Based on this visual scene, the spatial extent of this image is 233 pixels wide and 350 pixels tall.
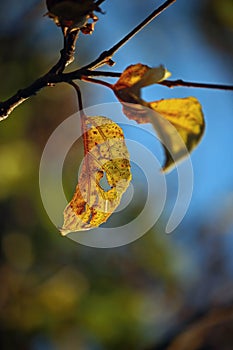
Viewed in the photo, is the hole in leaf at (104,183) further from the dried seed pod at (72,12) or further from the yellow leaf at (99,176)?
the dried seed pod at (72,12)

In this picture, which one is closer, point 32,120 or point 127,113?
point 127,113

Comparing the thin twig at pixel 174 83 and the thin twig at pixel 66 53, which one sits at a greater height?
the thin twig at pixel 66 53

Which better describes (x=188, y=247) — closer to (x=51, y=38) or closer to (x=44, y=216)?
(x=44, y=216)

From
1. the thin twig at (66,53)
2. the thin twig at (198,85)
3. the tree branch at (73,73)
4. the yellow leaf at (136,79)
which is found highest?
the thin twig at (66,53)

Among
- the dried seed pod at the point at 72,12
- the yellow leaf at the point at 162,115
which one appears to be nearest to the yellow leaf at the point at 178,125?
the yellow leaf at the point at 162,115

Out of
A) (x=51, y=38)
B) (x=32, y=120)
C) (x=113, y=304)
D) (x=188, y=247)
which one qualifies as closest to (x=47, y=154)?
(x=32, y=120)

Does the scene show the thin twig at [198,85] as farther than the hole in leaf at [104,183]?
No

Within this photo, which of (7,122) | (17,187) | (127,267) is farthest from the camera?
(127,267)
